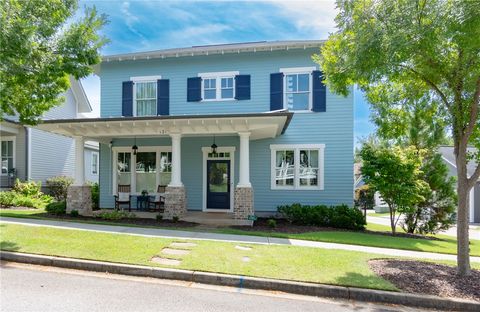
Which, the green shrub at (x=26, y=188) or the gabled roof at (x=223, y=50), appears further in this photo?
the green shrub at (x=26, y=188)

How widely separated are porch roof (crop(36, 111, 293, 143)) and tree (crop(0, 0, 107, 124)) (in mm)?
2267

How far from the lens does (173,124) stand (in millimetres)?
11352

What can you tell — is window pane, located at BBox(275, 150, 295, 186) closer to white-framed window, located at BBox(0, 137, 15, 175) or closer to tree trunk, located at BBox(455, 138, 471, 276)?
tree trunk, located at BBox(455, 138, 471, 276)

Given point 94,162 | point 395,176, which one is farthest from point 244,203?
point 94,162

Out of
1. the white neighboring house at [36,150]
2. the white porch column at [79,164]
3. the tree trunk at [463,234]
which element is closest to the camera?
the tree trunk at [463,234]

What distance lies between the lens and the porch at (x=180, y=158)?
A: 36.5 feet

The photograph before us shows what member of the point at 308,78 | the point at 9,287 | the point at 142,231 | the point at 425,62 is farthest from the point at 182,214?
the point at 425,62

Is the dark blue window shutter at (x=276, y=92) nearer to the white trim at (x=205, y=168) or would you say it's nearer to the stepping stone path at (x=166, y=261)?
the white trim at (x=205, y=168)

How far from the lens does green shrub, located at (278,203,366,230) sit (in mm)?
12148

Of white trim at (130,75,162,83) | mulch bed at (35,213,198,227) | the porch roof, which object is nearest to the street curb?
mulch bed at (35,213,198,227)

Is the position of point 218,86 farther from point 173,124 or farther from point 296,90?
point 173,124

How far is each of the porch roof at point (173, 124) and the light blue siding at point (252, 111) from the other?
6.38 ft

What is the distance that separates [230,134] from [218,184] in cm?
240

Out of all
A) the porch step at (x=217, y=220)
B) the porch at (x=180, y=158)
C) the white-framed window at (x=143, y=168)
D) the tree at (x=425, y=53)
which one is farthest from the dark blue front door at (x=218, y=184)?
the tree at (x=425, y=53)
